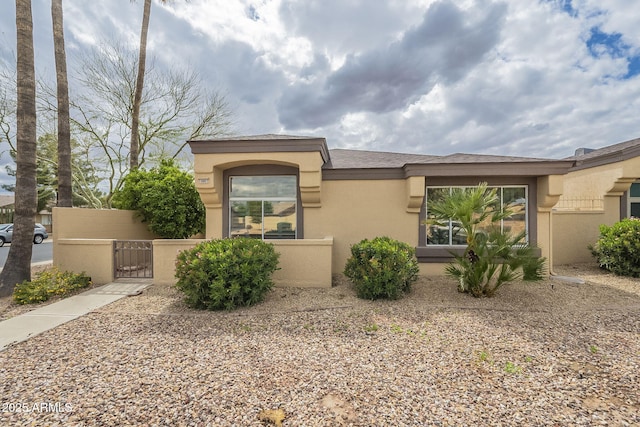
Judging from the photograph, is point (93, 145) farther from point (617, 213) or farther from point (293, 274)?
point (617, 213)

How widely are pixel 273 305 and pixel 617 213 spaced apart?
13.2 meters

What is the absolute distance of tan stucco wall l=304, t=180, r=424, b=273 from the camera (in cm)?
838

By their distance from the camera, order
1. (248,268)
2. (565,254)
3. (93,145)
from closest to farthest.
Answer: (248,268) → (565,254) → (93,145)

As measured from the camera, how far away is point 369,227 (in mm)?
8500

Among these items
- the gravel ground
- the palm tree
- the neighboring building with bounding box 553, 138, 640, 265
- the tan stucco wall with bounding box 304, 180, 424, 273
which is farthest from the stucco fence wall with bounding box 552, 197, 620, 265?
the palm tree

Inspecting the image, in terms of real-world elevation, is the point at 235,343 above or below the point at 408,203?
below

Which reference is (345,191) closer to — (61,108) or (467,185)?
(467,185)

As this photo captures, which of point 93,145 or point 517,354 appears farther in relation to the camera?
point 93,145

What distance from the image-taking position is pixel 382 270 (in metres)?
5.82

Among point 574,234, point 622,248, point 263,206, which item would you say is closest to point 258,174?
point 263,206

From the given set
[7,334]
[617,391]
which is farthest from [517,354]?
[7,334]

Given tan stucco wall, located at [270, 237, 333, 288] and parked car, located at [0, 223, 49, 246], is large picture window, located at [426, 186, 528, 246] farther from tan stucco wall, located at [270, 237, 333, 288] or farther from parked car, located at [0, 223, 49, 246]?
parked car, located at [0, 223, 49, 246]

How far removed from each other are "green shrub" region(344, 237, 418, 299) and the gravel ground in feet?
1.21

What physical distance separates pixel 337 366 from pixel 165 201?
880 cm
